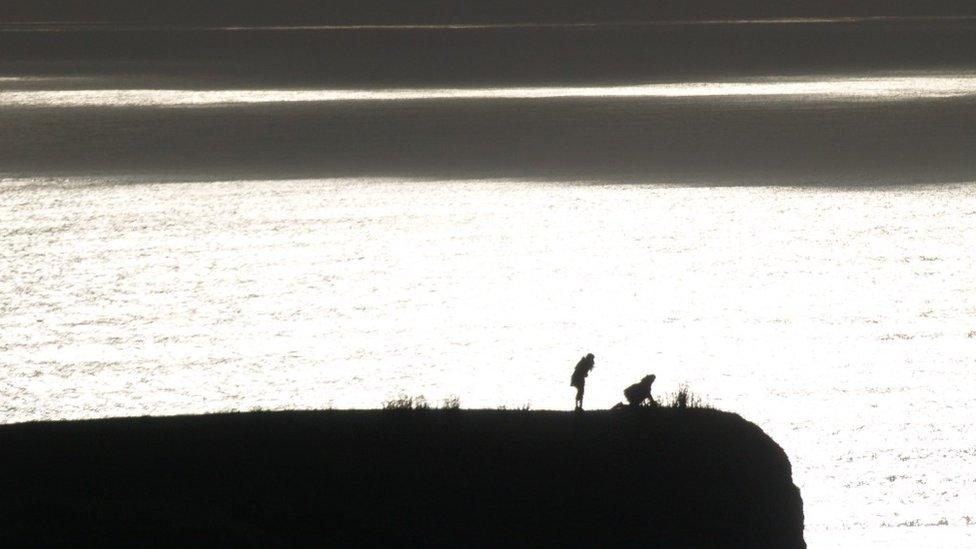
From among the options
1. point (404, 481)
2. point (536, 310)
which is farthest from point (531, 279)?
point (404, 481)

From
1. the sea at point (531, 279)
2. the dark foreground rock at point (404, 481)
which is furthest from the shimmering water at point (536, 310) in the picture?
the dark foreground rock at point (404, 481)

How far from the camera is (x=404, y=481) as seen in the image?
10.4 meters

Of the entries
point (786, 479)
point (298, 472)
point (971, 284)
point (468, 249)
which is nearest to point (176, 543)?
point (298, 472)

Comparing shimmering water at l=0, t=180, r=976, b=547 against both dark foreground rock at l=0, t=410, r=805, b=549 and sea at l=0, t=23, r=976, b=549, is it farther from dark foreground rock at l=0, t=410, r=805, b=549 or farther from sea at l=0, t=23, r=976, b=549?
dark foreground rock at l=0, t=410, r=805, b=549

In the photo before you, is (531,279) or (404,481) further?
(531,279)

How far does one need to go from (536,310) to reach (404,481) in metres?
81.8

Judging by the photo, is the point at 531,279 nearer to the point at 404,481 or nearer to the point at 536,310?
the point at 536,310

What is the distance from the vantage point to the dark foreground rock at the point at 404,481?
384 inches

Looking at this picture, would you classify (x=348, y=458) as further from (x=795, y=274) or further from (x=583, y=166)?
(x=583, y=166)

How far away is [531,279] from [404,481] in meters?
93.7

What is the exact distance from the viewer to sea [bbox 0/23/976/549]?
67938 millimetres

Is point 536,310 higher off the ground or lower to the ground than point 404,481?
higher

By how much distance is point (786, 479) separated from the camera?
11.0 meters

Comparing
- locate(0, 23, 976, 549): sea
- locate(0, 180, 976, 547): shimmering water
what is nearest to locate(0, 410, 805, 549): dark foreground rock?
locate(0, 23, 976, 549): sea
